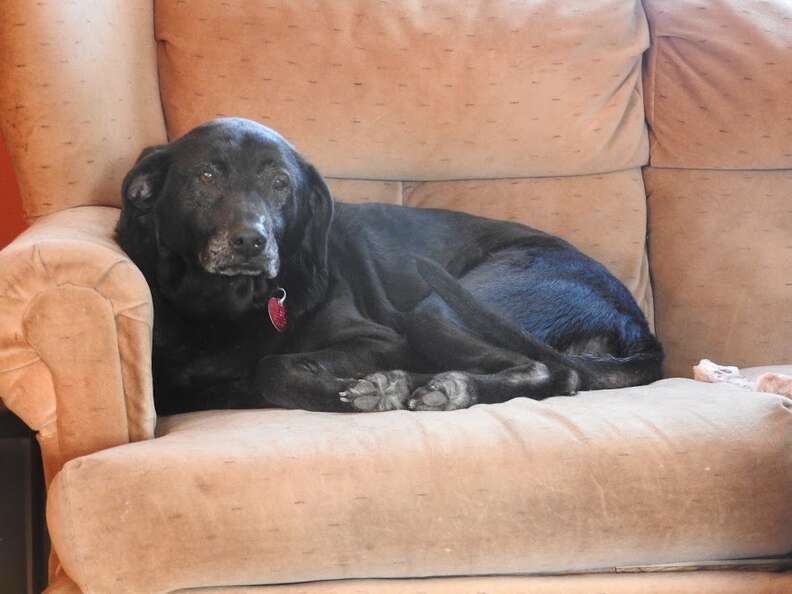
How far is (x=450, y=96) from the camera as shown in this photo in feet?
8.54

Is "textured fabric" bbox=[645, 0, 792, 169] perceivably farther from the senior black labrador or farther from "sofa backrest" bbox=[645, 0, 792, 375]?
the senior black labrador

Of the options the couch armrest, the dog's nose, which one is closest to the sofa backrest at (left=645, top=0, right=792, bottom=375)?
the dog's nose

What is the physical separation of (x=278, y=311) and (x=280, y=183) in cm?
28

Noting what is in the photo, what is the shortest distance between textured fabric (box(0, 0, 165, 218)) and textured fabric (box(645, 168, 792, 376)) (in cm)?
144

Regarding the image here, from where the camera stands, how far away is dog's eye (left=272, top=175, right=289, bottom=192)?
210 cm

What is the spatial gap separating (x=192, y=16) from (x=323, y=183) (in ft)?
2.08

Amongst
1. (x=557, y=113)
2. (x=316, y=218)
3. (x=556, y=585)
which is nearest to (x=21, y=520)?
(x=316, y=218)

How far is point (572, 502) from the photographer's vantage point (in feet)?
5.23

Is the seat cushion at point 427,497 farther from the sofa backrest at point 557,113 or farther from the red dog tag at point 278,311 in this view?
the sofa backrest at point 557,113

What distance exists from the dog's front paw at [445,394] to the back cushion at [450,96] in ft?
2.60

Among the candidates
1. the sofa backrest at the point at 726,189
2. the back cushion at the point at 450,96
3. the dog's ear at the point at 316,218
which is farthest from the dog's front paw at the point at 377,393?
the sofa backrest at the point at 726,189

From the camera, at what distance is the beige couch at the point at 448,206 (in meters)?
1.54

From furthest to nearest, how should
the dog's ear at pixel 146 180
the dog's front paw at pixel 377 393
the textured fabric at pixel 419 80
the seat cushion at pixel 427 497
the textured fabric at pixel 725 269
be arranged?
the textured fabric at pixel 725 269, the textured fabric at pixel 419 80, the dog's ear at pixel 146 180, the dog's front paw at pixel 377 393, the seat cushion at pixel 427 497

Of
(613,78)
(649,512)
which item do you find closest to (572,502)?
(649,512)
